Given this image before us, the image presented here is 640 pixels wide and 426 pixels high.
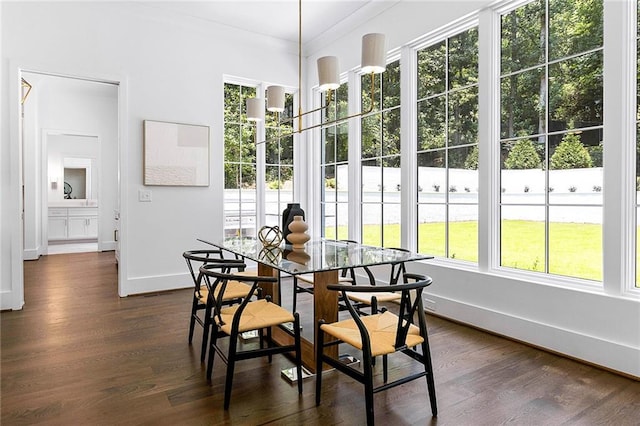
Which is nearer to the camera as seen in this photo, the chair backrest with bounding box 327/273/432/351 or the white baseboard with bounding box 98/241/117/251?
the chair backrest with bounding box 327/273/432/351

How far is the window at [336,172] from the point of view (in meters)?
4.87

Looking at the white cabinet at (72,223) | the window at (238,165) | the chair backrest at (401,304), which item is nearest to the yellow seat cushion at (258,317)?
the chair backrest at (401,304)

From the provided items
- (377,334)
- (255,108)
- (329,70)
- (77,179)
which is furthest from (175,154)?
(77,179)

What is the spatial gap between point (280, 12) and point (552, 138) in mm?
3165

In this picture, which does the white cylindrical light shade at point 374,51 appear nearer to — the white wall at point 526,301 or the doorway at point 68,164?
the white wall at point 526,301

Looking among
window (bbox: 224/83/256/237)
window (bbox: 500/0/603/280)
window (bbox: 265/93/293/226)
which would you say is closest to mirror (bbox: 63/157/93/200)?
window (bbox: 224/83/256/237)

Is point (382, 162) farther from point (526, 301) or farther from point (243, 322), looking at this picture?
point (243, 322)

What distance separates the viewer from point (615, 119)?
2.41 metres

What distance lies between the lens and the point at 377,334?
6.33 feet

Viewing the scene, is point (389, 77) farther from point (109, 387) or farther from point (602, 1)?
point (109, 387)

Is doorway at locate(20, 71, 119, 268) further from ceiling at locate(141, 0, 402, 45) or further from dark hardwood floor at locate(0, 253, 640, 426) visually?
dark hardwood floor at locate(0, 253, 640, 426)

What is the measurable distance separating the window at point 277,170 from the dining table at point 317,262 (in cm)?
232

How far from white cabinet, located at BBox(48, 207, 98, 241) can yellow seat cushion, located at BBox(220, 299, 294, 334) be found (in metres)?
8.29

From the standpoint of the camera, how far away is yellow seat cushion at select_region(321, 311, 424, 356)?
69.9 inches
